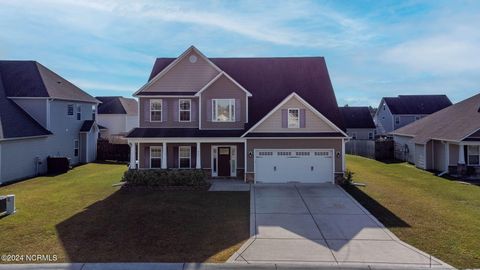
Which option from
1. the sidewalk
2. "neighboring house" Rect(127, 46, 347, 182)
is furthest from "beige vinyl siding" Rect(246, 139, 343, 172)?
the sidewalk

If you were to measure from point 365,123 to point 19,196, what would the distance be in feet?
166

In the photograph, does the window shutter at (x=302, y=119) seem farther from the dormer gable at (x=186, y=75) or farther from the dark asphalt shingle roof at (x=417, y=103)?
the dark asphalt shingle roof at (x=417, y=103)

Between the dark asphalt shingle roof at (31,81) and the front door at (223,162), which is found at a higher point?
the dark asphalt shingle roof at (31,81)

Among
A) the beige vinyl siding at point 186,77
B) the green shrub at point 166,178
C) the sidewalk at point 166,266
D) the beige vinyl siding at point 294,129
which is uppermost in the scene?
the beige vinyl siding at point 186,77

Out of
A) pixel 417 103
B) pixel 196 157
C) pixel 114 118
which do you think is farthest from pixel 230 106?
pixel 417 103

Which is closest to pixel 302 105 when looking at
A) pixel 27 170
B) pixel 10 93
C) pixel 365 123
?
pixel 27 170

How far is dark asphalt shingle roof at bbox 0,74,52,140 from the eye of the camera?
77.4 ft

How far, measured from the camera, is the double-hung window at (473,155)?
25312 millimetres

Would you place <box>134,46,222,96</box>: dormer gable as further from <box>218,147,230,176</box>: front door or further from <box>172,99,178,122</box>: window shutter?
<box>218,147,230,176</box>: front door

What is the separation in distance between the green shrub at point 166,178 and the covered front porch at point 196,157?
8.61ft

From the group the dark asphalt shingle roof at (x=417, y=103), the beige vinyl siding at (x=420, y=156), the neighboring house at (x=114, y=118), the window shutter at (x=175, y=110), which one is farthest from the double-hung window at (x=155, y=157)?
the dark asphalt shingle roof at (x=417, y=103)

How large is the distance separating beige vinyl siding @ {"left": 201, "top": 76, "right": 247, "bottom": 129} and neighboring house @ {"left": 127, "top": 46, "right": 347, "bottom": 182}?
64mm

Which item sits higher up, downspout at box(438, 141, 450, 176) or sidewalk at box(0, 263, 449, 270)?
downspout at box(438, 141, 450, 176)

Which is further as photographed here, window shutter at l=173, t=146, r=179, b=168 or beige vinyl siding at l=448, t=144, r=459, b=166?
beige vinyl siding at l=448, t=144, r=459, b=166
